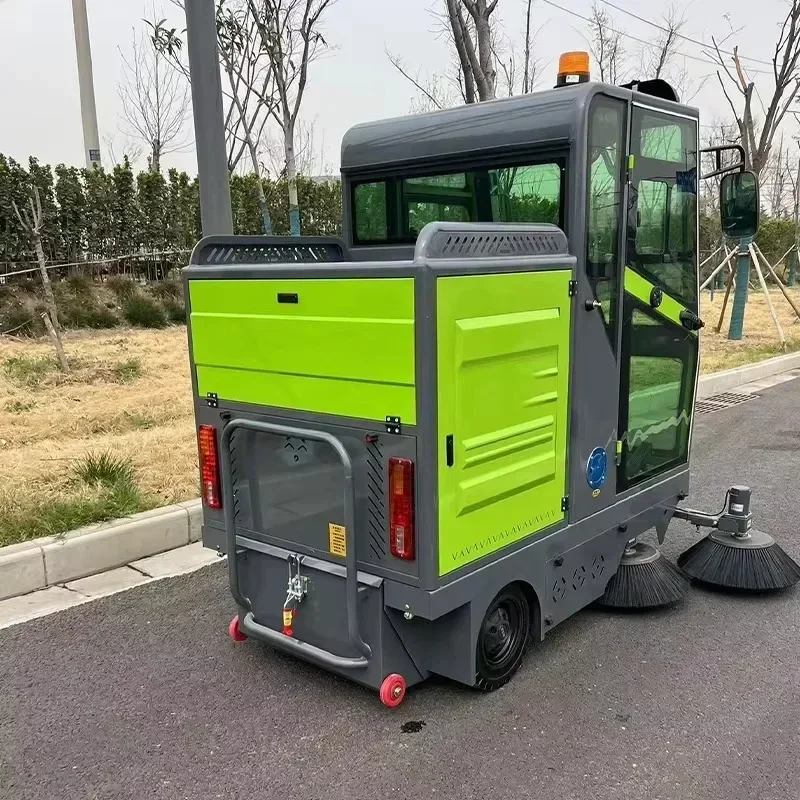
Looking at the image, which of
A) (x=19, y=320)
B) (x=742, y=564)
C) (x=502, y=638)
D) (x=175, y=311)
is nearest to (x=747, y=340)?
(x=175, y=311)

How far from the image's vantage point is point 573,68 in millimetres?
3330

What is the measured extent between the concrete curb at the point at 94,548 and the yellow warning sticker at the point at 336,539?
191 centimetres

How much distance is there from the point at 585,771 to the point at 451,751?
18.2 inches

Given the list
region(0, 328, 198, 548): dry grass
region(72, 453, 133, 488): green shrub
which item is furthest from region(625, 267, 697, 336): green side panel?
region(72, 453, 133, 488): green shrub

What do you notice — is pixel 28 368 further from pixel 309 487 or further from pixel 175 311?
pixel 309 487

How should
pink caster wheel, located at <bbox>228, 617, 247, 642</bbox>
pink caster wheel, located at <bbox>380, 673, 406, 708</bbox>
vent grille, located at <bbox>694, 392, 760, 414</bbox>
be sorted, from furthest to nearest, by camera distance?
vent grille, located at <bbox>694, 392, 760, 414</bbox> < pink caster wheel, located at <bbox>228, 617, 247, 642</bbox> < pink caster wheel, located at <bbox>380, 673, 406, 708</bbox>

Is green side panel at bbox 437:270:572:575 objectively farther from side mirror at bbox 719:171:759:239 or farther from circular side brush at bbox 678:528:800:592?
side mirror at bbox 719:171:759:239

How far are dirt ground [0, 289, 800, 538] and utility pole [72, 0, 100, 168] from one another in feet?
12.8

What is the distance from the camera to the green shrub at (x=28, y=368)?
7941 millimetres

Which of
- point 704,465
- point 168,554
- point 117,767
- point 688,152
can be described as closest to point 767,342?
point 704,465

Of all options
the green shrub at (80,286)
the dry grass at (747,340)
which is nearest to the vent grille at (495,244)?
the dry grass at (747,340)

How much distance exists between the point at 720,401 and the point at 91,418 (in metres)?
6.81

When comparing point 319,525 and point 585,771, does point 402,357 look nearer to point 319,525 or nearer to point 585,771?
point 319,525

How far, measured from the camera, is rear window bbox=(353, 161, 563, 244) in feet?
10.6
